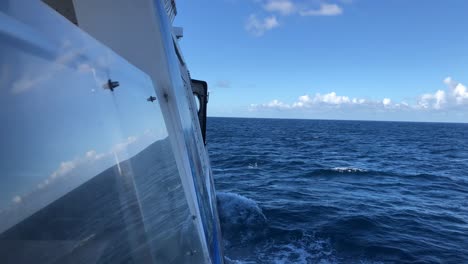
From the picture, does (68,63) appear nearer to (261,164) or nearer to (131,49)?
(131,49)

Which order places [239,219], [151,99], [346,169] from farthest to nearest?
1. [346,169]
2. [239,219]
3. [151,99]

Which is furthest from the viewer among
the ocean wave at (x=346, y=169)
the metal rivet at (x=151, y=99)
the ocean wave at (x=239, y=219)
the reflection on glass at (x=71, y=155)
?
the ocean wave at (x=346, y=169)

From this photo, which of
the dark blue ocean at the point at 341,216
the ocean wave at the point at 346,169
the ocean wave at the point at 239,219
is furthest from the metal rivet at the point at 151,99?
the ocean wave at the point at 346,169

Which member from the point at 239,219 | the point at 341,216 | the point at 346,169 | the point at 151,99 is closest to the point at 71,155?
the point at 151,99

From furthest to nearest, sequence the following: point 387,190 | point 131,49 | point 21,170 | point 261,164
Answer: point 261,164 → point 387,190 → point 131,49 → point 21,170

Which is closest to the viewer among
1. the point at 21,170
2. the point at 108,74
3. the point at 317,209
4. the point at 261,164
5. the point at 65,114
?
the point at 21,170

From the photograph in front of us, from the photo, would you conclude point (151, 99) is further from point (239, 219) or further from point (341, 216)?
point (341, 216)

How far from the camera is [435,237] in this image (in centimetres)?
1011

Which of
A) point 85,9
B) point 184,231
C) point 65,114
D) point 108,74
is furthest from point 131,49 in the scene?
point 65,114

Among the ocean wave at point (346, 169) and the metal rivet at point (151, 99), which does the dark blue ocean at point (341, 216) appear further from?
the metal rivet at point (151, 99)

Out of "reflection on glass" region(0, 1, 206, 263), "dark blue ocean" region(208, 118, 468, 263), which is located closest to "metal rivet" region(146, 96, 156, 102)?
"reflection on glass" region(0, 1, 206, 263)

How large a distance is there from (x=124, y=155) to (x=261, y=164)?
838 inches

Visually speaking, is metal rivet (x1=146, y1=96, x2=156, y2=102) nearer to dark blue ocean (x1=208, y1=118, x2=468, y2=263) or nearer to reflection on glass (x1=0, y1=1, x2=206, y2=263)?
reflection on glass (x1=0, y1=1, x2=206, y2=263)

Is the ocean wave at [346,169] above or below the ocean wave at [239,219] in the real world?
below
